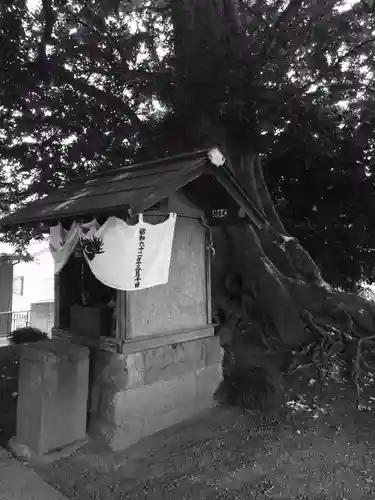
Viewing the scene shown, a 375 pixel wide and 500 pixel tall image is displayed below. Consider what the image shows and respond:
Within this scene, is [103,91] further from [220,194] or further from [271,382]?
[271,382]

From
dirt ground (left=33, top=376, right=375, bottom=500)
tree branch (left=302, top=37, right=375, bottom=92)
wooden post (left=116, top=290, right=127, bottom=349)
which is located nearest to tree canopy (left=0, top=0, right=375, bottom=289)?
tree branch (left=302, top=37, right=375, bottom=92)

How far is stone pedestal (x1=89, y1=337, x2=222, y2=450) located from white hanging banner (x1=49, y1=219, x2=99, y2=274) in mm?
1449

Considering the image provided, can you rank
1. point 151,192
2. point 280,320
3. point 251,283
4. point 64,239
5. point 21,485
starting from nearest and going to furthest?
point 21,485
point 151,192
point 64,239
point 280,320
point 251,283

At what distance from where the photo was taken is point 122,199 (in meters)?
4.47

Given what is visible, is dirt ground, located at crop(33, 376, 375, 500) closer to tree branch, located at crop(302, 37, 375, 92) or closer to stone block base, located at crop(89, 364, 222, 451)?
stone block base, located at crop(89, 364, 222, 451)

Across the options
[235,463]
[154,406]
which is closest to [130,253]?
[154,406]

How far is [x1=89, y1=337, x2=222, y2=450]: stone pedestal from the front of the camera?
15.8 ft

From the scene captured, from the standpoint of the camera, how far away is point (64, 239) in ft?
18.3

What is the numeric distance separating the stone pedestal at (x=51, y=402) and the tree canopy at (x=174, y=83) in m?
5.37

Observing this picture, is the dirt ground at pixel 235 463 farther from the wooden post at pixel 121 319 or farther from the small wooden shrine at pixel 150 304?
the wooden post at pixel 121 319

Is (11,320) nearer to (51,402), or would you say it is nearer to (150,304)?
(51,402)

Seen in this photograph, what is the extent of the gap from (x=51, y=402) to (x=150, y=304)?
5.62ft

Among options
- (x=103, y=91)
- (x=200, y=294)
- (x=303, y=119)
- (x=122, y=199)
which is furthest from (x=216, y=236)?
(x=103, y=91)

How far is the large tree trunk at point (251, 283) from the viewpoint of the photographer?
677 centimetres
